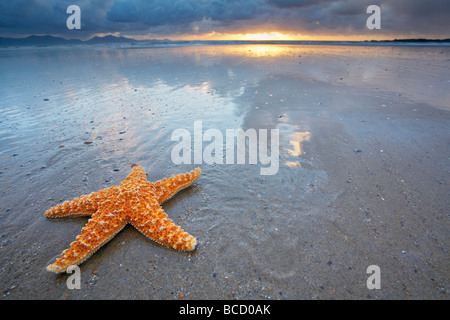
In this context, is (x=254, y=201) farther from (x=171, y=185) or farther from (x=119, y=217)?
(x=119, y=217)

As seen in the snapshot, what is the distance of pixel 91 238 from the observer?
251 cm

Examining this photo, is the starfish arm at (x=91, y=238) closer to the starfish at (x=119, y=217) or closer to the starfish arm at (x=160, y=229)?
the starfish at (x=119, y=217)

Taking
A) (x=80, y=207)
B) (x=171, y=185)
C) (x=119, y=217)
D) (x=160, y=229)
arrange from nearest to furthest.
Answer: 1. (x=160, y=229)
2. (x=119, y=217)
3. (x=80, y=207)
4. (x=171, y=185)

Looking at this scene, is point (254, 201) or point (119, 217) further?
point (254, 201)

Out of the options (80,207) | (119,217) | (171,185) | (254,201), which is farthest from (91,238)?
(254,201)

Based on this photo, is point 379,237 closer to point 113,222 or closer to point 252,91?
point 113,222

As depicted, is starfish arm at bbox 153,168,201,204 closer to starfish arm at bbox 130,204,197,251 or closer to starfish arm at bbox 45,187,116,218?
starfish arm at bbox 130,204,197,251

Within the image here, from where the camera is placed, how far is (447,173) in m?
3.94

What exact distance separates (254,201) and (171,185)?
4.45 feet

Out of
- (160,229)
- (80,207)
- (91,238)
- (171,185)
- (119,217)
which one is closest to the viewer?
(91,238)

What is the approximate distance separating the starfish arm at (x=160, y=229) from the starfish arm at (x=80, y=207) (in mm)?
605

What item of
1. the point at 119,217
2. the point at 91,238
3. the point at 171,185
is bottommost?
the point at 91,238

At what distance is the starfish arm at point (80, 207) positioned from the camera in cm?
301

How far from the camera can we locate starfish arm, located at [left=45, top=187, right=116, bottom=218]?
9.88 ft
